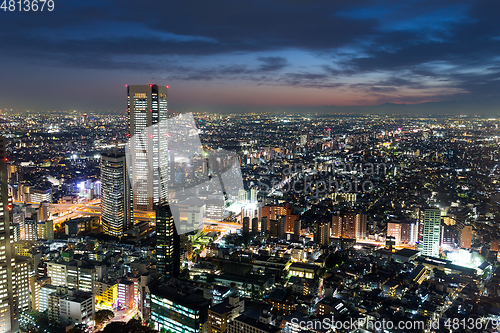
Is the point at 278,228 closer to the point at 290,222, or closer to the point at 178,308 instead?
the point at 290,222

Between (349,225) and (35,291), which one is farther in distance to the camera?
(349,225)

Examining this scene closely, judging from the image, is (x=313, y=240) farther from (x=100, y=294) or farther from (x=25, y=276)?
(x=25, y=276)

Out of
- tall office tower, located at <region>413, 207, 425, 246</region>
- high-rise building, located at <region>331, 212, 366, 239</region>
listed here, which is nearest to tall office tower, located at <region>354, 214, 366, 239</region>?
high-rise building, located at <region>331, 212, 366, 239</region>

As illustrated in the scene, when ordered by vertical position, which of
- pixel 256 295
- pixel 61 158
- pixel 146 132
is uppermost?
pixel 146 132

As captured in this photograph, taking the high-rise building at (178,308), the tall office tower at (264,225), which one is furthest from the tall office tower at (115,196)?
the high-rise building at (178,308)

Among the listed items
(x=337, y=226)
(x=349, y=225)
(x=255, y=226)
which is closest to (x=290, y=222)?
(x=255, y=226)

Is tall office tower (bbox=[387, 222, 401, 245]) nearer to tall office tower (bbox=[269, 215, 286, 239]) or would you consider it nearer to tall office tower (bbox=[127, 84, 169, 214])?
tall office tower (bbox=[269, 215, 286, 239])

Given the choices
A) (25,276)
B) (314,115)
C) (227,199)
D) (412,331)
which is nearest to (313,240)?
(227,199)
